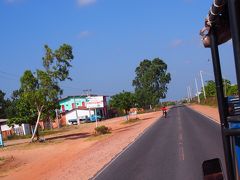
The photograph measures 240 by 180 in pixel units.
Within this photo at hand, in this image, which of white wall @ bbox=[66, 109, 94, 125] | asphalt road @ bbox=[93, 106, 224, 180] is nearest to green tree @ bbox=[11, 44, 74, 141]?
asphalt road @ bbox=[93, 106, 224, 180]

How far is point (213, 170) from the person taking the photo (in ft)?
15.8

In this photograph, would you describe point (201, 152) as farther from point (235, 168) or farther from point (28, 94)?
point (28, 94)

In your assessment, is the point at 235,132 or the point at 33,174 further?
the point at 33,174

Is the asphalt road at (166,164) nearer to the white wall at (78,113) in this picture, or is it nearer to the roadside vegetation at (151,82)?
the white wall at (78,113)

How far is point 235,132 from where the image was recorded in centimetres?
396

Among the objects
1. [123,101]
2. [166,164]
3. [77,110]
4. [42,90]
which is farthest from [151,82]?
[166,164]

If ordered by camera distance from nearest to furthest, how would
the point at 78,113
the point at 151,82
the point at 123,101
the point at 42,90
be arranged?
the point at 42,90 < the point at 123,101 < the point at 78,113 < the point at 151,82

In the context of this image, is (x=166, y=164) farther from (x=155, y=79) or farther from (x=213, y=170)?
(x=155, y=79)

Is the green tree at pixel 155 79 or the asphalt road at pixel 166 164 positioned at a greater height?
the green tree at pixel 155 79

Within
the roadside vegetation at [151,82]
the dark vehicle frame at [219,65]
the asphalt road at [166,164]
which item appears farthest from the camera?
the roadside vegetation at [151,82]

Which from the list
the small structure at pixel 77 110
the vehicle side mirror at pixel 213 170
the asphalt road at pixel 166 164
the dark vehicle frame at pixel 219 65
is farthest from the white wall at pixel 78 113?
the dark vehicle frame at pixel 219 65

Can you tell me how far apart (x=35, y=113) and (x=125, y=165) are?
97.7ft

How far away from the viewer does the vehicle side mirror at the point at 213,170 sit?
4754mm

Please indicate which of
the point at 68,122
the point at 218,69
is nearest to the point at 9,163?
the point at 218,69
